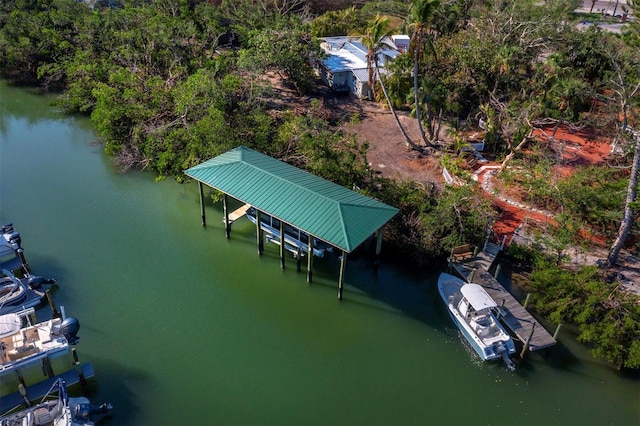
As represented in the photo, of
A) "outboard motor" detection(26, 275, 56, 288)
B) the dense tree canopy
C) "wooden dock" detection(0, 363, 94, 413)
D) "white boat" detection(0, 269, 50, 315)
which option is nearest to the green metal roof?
the dense tree canopy

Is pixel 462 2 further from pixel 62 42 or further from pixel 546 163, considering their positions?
pixel 62 42

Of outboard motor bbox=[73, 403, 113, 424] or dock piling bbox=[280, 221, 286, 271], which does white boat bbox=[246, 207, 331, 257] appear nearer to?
dock piling bbox=[280, 221, 286, 271]

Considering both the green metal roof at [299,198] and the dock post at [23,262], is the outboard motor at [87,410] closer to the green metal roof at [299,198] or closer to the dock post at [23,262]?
the dock post at [23,262]

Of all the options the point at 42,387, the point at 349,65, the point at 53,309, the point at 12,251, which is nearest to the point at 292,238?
the point at 53,309

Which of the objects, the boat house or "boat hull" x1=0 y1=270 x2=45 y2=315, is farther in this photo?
the boat house

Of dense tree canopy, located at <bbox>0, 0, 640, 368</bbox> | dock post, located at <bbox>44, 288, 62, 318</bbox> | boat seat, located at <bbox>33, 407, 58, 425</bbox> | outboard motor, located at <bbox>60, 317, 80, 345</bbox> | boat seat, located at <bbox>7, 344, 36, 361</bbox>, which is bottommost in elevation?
boat seat, located at <bbox>33, 407, 58, 425</bbox>
